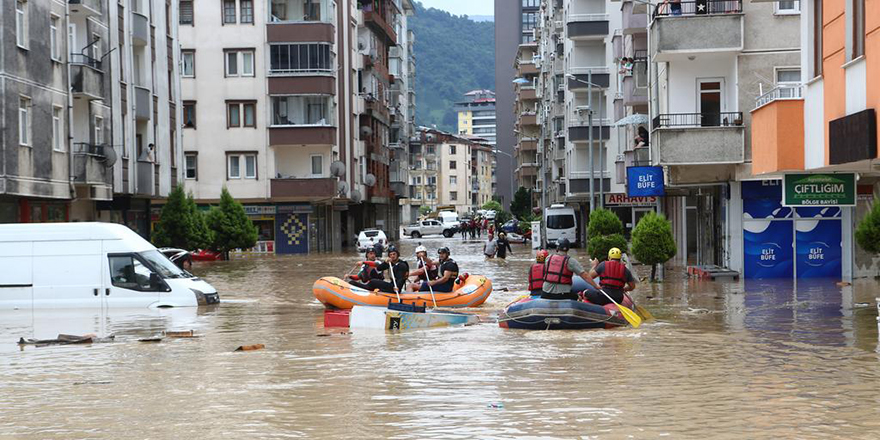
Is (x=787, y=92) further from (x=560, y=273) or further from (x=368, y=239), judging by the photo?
(x=368, y=239)

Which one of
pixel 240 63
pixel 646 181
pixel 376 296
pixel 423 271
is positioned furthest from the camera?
pixel 240 63

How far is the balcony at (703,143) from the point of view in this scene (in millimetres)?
33031

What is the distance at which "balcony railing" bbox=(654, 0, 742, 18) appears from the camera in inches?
1313

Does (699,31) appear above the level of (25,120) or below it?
above

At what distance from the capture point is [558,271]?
2084 centimetres

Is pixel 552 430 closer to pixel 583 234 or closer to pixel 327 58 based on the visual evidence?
pixel 327 58

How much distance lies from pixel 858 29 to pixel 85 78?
27.4 metres

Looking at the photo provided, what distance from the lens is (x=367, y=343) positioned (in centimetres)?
2005

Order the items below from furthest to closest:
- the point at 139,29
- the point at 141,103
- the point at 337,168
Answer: the point at 337,168, the point at 141,103, the point at 139,29

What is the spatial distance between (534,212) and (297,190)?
Answer: 47.7 metres

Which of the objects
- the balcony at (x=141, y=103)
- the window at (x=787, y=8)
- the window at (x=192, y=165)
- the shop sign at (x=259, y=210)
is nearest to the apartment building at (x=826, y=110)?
the window at (x=787, y=8)

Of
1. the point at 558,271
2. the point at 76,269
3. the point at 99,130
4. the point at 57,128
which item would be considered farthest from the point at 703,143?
the point at 99,130

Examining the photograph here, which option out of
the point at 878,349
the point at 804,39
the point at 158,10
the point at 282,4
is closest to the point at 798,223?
the point at 804,39

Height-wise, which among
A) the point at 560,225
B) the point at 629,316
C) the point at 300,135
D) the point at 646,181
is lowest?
the point at 629,316
